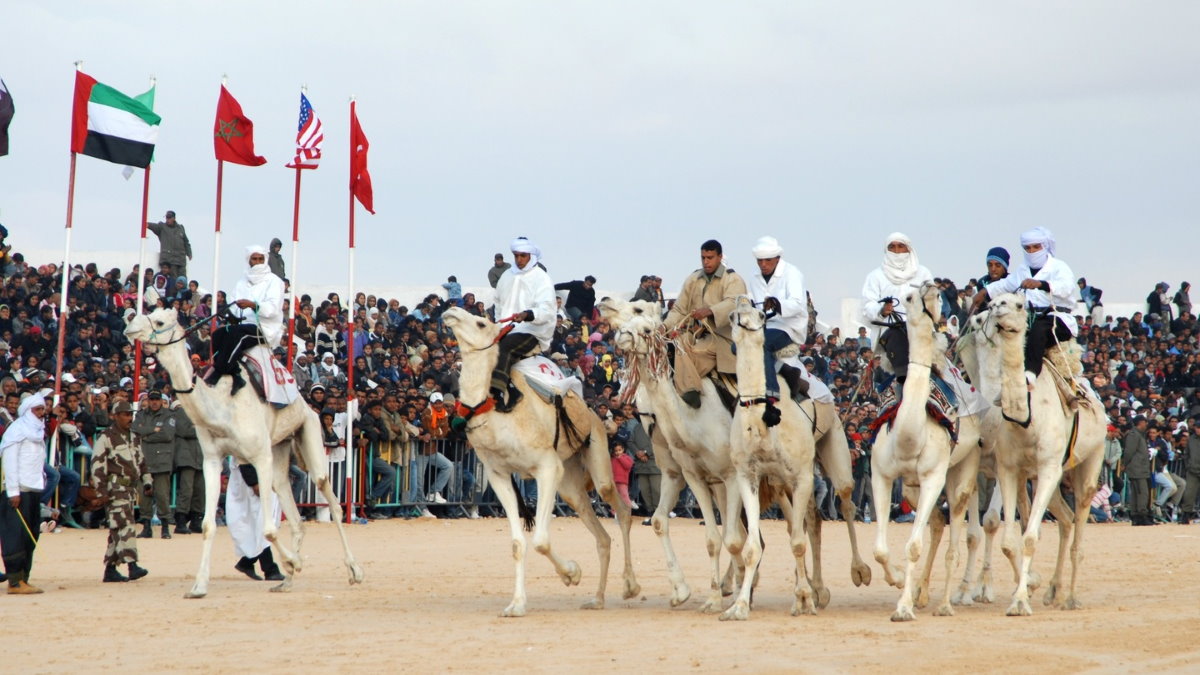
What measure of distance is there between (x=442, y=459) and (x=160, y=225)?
879cm

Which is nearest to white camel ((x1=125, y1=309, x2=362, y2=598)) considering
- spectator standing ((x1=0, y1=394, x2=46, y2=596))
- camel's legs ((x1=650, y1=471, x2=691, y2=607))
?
spectator standing ((x1=0, y1=394, x2=46, y2=596))

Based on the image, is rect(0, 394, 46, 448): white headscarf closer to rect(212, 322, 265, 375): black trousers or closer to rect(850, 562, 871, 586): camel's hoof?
rect(212, 322, 265, 375): black trousers

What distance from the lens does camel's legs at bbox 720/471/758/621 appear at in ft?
42.3

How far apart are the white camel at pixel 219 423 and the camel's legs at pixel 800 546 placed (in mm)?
5705

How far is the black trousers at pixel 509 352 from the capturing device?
14.1 m

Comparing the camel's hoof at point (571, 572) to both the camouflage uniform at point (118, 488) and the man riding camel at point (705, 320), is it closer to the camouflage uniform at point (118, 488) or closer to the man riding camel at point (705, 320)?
the man riding camel at point (705, 320)

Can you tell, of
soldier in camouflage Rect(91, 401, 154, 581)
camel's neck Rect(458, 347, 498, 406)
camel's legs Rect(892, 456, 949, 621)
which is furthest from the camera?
soldier in camouflage Rect(91, 401, 154, 581)

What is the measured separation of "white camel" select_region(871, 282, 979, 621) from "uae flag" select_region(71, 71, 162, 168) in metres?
14.8

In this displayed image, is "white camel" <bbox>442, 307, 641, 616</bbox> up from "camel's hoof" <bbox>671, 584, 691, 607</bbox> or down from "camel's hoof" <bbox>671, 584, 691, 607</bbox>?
up

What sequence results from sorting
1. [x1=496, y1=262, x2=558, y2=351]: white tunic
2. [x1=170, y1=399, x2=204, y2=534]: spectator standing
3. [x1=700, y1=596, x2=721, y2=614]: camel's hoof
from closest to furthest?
[x1=700, y1=596, x2=721, y2=614]: camel's hoof
[x1=496, y1=262, x2=558, y2=351]: white tunic
[x1=170, y1=399, x2=204, y2=534]: spectator standing

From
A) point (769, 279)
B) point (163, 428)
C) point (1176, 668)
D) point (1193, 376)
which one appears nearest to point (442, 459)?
point (163, 428)

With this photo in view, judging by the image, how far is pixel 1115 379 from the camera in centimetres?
3809

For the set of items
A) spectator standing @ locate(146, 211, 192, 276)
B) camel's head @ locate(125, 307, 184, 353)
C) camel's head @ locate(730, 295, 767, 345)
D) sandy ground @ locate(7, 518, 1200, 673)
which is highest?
spectator standing @ locate(146, 211, 192, 276)

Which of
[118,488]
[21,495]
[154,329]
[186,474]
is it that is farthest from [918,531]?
[186,474]
